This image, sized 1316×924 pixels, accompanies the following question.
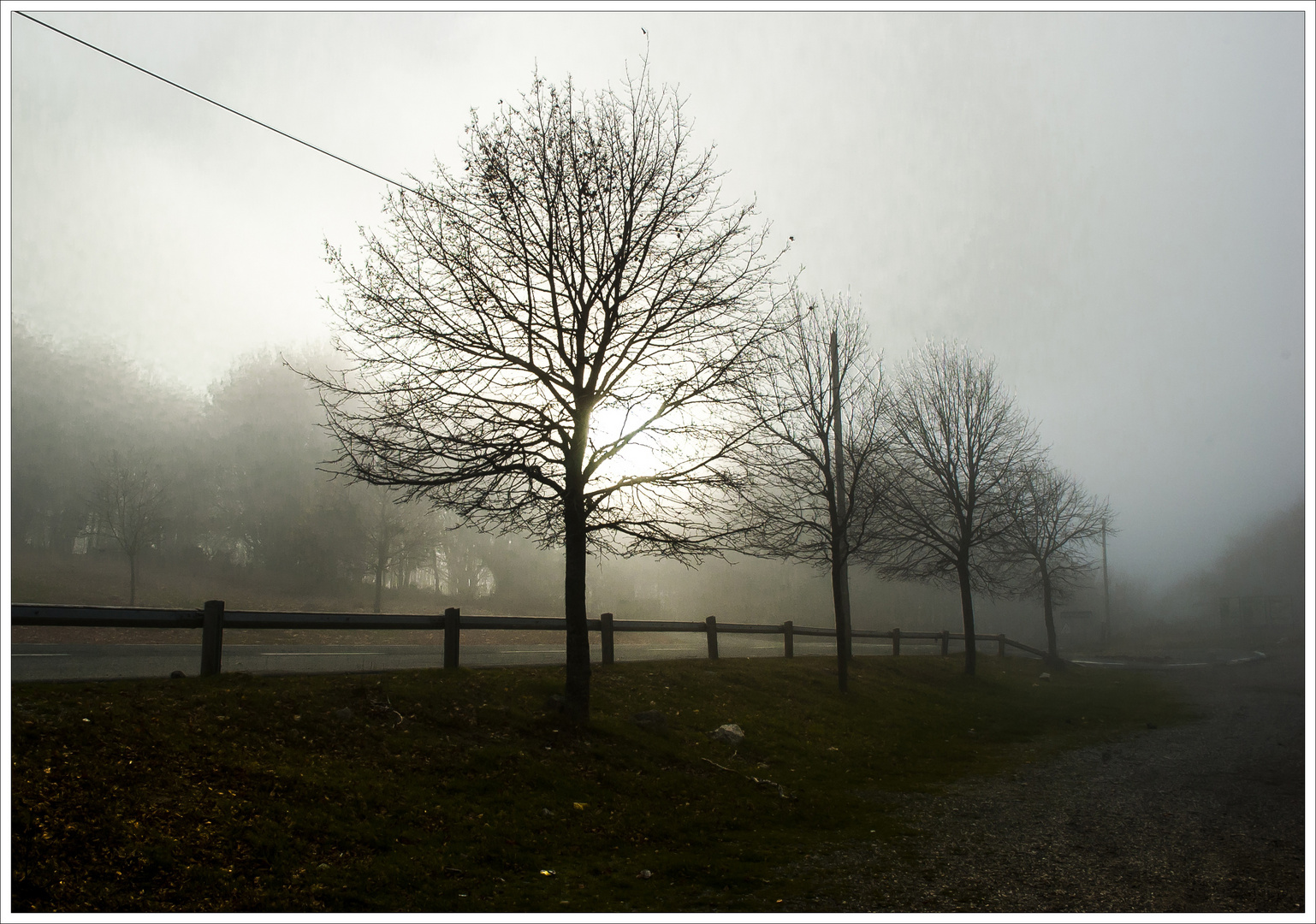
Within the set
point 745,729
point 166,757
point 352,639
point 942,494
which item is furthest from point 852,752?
point 352,639

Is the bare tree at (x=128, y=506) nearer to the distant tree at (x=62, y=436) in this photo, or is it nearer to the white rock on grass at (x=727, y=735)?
the distant tree at (x=62, y=436)

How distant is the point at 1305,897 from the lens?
616 centimetres

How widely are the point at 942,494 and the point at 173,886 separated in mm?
24072

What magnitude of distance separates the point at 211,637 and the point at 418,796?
12.5 feet

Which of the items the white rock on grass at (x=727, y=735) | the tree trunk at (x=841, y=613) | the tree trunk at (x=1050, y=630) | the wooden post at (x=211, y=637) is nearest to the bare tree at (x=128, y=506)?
the wooden post at (x=211, y=637)

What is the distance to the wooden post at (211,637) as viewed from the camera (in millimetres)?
9055

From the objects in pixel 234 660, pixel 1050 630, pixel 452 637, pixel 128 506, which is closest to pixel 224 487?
pixel 128 506

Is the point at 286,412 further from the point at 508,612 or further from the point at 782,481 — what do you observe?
the point at 782,481

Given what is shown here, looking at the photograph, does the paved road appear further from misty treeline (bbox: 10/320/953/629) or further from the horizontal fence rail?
misty treeline (bbox: 10/320/953/629)

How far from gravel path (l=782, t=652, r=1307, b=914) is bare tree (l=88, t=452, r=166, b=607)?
30747 mm

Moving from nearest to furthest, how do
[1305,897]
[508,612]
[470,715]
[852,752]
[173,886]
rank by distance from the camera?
[173,886]
[1305,897]
[470,715]
[852,752]
[508,612]

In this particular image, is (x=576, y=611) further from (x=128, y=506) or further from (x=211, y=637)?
(x=128, y=506)

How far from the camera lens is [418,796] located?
735 centimetres

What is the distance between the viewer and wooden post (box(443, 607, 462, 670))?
37.4 ft
